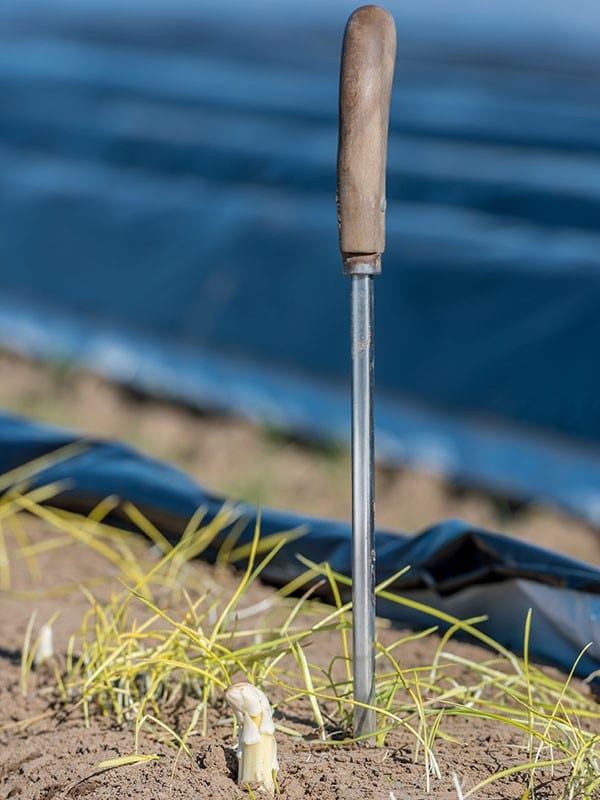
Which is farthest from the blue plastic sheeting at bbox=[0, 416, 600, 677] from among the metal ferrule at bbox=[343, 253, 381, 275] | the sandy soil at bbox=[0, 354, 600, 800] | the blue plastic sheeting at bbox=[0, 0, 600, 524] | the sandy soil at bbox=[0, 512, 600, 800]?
the blue plastic sheeting at bbox=[0, 0, 600, 524]

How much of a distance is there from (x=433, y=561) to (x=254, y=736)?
22.0 inches

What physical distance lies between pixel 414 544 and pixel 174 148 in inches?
112

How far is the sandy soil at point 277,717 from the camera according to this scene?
100 cm

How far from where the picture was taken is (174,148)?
4.04m

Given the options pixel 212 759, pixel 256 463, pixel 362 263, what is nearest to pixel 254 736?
pixel 212 759

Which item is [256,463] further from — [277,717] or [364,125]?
[364,125]

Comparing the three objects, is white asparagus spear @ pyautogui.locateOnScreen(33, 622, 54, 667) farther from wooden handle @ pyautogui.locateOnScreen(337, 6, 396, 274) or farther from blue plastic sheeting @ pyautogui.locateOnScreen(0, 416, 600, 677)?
wooden handle @ pyautogui.locateOnScreen(337, 6, 396, 274)

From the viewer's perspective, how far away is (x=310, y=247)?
3.25m

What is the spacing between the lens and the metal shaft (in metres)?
0.97

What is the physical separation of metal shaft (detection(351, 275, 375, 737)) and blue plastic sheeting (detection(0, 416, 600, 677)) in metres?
0.42

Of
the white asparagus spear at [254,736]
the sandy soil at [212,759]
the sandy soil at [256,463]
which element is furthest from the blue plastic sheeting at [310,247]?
the white asparagus spear at [254,736]

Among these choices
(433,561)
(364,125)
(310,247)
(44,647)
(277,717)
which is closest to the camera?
(364,125)

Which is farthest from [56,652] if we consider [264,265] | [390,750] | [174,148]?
[174,148]

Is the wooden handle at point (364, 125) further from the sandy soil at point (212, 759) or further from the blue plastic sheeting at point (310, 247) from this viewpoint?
the blue plastic sheeting at point (310, 247)
